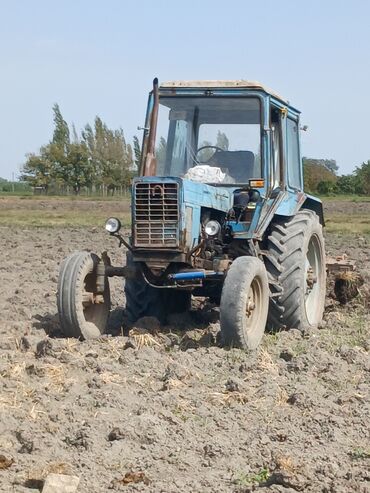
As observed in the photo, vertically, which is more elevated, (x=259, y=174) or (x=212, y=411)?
(x=259, y=174)

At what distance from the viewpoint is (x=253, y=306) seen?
8.47 meters

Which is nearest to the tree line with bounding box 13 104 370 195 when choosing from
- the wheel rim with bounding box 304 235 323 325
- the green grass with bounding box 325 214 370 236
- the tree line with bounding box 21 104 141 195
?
the tree line with bounding box 21 104 141 195

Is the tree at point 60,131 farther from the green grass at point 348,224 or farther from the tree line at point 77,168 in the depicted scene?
the green grass at point 348,224

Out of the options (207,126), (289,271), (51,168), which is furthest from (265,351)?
(51,168)

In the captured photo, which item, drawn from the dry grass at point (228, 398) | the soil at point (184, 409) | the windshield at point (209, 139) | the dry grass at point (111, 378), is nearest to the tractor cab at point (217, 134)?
the windshield at point (209, 139)

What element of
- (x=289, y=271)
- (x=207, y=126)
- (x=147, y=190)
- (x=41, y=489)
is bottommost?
(x=41, y=489)

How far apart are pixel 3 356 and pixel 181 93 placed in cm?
312

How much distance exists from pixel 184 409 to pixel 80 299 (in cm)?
258

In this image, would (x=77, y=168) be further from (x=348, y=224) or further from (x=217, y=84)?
(x=217, y=84)

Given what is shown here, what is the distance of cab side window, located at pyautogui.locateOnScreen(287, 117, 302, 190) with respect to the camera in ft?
33.0

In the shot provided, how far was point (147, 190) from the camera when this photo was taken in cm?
853

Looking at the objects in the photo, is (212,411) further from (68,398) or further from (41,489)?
(41,489)

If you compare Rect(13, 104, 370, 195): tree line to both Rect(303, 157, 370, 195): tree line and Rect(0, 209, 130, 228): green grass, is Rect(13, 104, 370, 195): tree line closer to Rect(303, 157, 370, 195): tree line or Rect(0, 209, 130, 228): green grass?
Rect(303, 157, 370, 195): tree line

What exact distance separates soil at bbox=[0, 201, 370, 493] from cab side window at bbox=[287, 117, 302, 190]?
1573 millimetres
